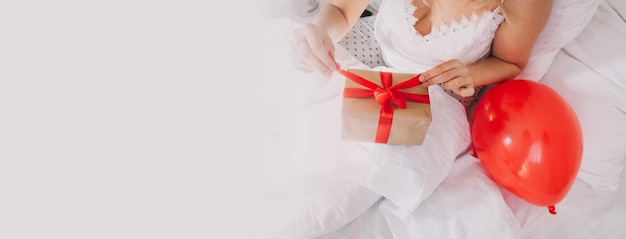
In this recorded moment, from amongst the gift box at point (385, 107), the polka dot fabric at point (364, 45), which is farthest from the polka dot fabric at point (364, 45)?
the gift box at point (385, 107)

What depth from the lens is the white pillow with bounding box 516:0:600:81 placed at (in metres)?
0.75

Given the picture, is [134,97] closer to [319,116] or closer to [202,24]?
[202,24]

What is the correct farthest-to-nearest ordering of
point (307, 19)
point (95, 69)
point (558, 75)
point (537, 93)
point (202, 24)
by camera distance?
point (307, 19) → point (558, 75) → point (537, 93) → point (202, 24) → point (95, 69)

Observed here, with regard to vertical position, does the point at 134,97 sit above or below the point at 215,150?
above

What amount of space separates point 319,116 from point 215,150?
21 centimetres

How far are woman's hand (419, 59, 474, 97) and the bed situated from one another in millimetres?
176

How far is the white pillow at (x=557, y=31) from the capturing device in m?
0.75

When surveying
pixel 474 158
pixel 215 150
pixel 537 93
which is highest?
pixel 215 150

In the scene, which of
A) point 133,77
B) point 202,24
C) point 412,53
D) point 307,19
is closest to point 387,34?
point 412,53

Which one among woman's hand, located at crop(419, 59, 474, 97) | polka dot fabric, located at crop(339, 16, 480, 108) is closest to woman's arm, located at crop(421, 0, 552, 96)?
woman's hand, located at crop(419, 59, 474, 97)

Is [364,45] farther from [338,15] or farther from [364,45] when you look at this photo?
[338,15]

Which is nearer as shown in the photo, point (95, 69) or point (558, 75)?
point (95, 69)

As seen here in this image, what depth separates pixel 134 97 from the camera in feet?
1.92

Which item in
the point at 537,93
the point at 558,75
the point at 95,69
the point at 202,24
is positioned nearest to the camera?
the point at 95,69
